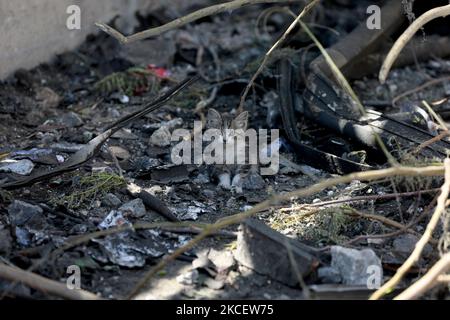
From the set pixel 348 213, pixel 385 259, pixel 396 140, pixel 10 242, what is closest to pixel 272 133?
pixel 396 140

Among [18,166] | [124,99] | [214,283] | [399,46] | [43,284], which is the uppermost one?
[399,46]

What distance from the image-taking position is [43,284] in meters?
2.89

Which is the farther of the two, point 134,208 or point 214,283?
point 134,208

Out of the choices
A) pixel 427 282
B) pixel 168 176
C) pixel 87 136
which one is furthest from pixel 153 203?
pixel 427 282

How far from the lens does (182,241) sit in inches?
139

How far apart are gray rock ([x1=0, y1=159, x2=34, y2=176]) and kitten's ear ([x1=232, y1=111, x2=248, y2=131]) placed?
1.31 m

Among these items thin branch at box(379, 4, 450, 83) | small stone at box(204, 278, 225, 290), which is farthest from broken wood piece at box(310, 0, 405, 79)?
small stone at box(204, 278, 225, 290)

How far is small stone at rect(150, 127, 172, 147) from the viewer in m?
4.59

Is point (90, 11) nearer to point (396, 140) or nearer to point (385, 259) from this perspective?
point (396, 140)

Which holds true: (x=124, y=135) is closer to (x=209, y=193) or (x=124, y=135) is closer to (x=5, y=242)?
(x=209, y=193)

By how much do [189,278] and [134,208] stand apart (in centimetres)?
70

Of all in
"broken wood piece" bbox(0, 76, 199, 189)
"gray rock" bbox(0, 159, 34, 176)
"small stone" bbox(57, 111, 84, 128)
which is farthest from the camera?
"small stone" bbox(57, 111, 84, 128)

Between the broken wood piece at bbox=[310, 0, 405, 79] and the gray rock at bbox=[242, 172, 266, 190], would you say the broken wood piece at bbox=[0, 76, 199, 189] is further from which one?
the broken wood piece at bbox=[310, 0, 405, 79]

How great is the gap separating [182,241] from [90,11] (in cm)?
298
